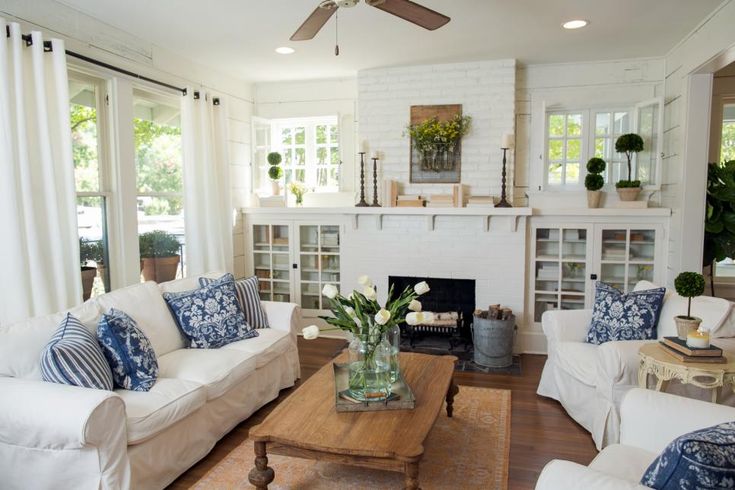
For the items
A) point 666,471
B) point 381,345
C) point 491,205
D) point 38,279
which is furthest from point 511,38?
point 38,279

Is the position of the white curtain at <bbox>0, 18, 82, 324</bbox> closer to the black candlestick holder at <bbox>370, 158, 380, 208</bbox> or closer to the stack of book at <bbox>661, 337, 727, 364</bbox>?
the black candlestick holder at <bbox>370, 158, 380, 208</bbox>

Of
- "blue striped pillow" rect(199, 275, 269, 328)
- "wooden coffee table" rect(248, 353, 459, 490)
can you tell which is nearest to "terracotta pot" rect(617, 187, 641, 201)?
"wooden coffee table" rect(248, 353, 459, 490)

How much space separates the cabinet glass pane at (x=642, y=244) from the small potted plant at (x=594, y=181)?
410 millimetres

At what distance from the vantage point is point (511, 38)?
156 inches

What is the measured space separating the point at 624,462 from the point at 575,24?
2.95 m

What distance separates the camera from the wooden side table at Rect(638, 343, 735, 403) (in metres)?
2.48

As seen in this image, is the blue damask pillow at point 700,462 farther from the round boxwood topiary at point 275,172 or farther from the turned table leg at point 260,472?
the round boxwood topiary at point 275,172

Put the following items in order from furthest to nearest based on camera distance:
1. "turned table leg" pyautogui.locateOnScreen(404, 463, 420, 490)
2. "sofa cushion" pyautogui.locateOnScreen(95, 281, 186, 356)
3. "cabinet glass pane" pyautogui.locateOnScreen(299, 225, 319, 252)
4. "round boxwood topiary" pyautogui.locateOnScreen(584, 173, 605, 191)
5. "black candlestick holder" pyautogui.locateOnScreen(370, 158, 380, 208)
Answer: "cabinet glass pane" pyautogui.locateOnScreen(299, 225, 319, 252), "black candlestick holder" pyautogui.locateOnScreen(370, 158, 380, 208), "round boxwood topiary" pyautogui.locateOnScreen(584, 173, 605, 191), "sofa cushion" pyautogui.locateOnScreen(95, 281, 186, 356), "turned table leg" pyautogui.locateOnScreen(404, 463, 420, 490)

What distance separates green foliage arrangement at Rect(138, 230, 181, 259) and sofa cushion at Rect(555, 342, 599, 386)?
321cm

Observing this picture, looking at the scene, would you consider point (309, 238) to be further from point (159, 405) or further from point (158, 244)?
point (159, 405)

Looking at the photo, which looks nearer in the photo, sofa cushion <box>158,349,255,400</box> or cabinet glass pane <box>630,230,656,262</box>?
sofa cushion <box>158,349,255,400</box>

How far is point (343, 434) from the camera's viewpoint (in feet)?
7.15

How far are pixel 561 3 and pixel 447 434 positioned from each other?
2752mm

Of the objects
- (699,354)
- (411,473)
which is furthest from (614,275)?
(411,473)
